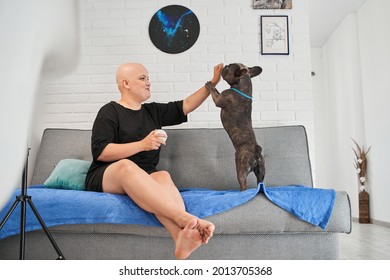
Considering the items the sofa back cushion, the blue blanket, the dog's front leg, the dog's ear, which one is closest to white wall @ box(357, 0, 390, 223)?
the sofa back cushion

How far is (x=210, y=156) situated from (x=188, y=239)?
0.90 m

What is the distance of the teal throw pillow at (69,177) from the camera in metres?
1.70

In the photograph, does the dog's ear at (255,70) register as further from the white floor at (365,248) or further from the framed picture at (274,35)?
the white floor at (365,248)

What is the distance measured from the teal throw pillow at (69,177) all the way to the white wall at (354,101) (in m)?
2.19

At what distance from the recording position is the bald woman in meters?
1.11

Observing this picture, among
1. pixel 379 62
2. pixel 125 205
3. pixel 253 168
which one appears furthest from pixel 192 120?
pixel 379 62

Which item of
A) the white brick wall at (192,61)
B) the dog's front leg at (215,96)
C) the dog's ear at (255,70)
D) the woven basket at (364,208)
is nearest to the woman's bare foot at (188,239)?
the dog's front leg at (215,96)

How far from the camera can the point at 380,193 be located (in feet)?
10.9

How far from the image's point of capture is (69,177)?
1724mm

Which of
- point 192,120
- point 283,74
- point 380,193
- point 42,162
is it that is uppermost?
point 283,74

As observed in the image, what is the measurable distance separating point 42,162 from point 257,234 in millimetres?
1204

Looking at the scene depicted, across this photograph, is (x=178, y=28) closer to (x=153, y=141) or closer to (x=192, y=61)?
(x=192, y=61)

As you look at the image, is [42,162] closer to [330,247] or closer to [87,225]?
[87,225]

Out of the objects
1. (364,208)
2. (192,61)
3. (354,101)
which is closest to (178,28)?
(192,61)
